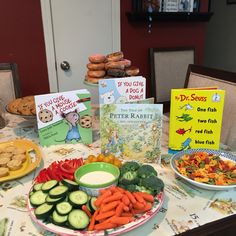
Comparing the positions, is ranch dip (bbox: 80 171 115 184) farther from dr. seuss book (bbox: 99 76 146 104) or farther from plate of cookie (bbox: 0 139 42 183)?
dr. seuss book (bbox: 99 76 146 104)

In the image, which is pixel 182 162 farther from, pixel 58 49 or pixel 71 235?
pixel 58 49

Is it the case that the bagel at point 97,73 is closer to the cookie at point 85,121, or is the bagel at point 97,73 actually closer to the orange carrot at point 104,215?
the cookie at point 85,121

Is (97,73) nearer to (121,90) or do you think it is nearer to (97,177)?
(121,90)

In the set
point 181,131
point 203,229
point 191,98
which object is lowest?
point 203,229

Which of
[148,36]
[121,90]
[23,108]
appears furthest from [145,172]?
[148,36]

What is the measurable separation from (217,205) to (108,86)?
58cm

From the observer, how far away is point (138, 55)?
2.52 metres

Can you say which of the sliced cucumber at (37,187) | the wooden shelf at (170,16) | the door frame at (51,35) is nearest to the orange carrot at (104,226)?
the sliced cucumber at (37,187)

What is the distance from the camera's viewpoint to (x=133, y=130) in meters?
0.96

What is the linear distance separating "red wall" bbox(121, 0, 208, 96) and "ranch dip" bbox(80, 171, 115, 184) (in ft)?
6.02

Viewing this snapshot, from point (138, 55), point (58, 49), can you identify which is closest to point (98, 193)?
point (58, 49)

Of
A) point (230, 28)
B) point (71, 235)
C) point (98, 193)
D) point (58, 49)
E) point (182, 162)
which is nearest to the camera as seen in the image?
point (71, 235)

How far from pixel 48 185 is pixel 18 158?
272mm

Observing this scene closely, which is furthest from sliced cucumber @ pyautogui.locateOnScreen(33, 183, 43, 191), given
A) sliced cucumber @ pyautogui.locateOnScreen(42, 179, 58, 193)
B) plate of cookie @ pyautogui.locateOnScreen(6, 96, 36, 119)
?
plate of cookie @ pyautogui.locateOnScreen(6, 96, 36, 119)
